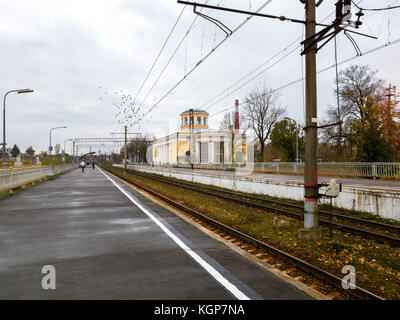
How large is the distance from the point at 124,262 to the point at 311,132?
4.92 meters

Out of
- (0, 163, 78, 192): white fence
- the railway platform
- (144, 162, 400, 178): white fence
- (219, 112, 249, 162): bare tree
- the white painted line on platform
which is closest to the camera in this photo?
the white painted line on platform

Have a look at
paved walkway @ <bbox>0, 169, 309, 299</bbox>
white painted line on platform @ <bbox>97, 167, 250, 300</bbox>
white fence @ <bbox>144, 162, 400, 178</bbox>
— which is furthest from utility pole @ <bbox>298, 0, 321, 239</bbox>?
white fence @ <bbox>144, 162, 400, 178</bbox>

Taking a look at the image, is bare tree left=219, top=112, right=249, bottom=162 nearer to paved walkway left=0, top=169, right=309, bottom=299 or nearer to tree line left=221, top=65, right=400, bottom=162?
tree line left=221, top=65, right=400, bottom=162

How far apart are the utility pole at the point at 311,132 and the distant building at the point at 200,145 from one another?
50.1 metres

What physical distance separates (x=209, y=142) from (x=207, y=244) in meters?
73.9

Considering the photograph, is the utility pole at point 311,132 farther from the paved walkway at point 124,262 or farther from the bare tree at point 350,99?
the bare tree at point 350,99

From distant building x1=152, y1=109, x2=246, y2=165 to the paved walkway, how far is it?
50.2 metres

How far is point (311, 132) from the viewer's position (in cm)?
754

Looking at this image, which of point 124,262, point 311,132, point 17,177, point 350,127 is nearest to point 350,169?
point 350,127

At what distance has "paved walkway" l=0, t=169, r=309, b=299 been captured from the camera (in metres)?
4.45

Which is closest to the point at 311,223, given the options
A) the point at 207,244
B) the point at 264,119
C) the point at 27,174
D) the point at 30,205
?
the point at 207,244

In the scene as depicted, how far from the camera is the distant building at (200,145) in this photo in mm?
64188

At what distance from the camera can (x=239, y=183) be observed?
69.1 ft
